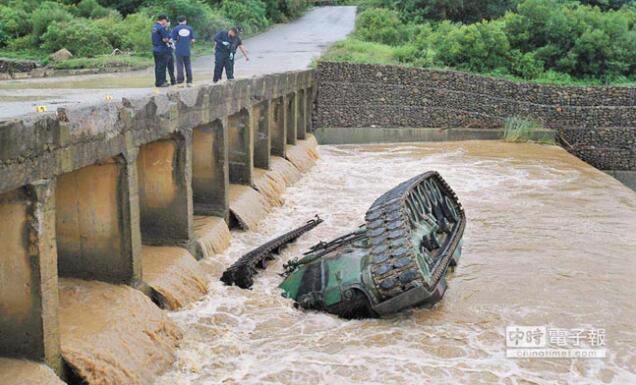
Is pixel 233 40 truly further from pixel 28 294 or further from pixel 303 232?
pixel 28 294

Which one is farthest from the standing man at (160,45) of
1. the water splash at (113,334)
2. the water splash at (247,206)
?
the water splash at (113,334)

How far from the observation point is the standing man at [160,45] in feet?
48.3

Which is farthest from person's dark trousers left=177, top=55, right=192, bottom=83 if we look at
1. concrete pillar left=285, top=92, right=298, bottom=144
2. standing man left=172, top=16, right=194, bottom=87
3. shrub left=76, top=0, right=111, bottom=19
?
shrub left=76, top=0, right=111, bottom=19

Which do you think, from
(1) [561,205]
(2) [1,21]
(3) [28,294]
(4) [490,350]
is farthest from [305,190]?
(2) [1,21]

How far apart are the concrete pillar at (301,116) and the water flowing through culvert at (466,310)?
6215 mm

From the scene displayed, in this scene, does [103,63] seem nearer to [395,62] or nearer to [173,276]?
[395,62]

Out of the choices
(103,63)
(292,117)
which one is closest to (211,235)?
(292,117)

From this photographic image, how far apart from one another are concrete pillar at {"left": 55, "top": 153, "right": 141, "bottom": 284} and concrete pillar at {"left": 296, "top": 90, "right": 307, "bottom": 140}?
52.1 feet

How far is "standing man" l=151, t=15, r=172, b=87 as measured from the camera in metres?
14.7

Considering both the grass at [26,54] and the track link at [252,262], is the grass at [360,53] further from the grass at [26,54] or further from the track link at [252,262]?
the track link at [252,262]

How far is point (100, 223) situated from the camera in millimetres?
10484

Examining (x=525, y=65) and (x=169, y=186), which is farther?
(x=525, y=65)

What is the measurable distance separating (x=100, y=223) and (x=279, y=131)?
1189 cm

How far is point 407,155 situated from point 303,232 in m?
10.9
